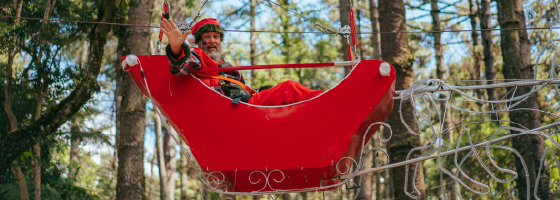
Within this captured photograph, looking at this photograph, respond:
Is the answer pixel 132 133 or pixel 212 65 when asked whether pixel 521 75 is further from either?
pixel 132 133

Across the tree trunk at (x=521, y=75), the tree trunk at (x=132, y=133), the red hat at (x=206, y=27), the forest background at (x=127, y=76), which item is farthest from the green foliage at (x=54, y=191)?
the tree trunk at (x=521, y=75)

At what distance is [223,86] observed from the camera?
12.2 feet

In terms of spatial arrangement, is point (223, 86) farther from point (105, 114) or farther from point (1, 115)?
point (105, 114)

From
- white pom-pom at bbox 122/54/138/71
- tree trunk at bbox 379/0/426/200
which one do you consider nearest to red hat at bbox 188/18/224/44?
white pom-pom at bbox 122/54/138/71

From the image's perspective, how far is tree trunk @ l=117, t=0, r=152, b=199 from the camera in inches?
262

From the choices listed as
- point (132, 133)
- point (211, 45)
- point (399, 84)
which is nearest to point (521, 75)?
point (399, 84)

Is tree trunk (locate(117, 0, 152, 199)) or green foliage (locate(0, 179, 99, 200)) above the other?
tree trunk (locate(117, 0, 152, 199))

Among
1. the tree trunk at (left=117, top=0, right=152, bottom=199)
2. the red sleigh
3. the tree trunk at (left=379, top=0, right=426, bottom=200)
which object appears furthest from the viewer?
the tree trunk at (left=117, top=0, right=152, bottom=199)

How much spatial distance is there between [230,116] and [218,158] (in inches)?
12.0

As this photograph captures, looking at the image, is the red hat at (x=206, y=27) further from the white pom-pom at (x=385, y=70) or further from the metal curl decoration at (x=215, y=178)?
the white pom-pom at (x=385, y=70)

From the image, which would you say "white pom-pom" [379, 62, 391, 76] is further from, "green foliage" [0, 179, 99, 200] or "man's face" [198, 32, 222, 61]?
"green foliage" [0, 179, 99, 200]

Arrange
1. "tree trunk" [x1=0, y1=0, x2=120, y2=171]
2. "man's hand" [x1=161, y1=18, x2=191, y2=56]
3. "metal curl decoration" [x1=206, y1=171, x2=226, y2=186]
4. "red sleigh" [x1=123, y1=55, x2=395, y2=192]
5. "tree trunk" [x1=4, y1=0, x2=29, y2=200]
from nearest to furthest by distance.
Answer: "man's hand" [x1=161, y1=18, x2=191, y2=56] → "red sleigh" [x1=123, y1=55, x2=395, y2=192] → "metal curl decoration" [x1=206, y1=171, x2=226, y2=186] → "tree trunk" [x1=0, y1=0, x2=120, y2=171] → "tree trunk" [x1=4, y1=0, x2=29, y2=200]

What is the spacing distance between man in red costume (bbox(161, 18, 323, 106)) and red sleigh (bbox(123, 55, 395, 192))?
0.39 feet

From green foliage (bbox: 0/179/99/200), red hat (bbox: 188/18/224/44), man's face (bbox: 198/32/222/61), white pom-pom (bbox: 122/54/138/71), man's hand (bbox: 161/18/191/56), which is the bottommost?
green foliage (bbox: 0/179/99/200)
